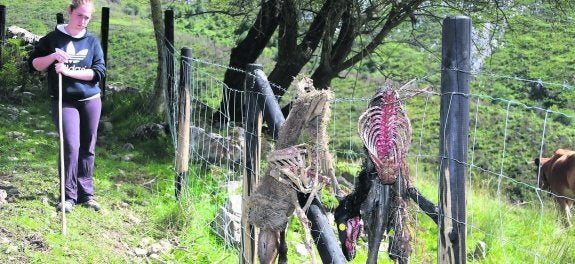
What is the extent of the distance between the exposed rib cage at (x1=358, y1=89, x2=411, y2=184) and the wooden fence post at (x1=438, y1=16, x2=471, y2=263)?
0.21 m

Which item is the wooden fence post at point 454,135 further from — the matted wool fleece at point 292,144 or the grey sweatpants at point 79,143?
the grey sweatpants at point 79,143

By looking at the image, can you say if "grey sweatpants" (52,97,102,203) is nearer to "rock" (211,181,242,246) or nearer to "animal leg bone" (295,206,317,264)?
"rock" (211,181,242,246)

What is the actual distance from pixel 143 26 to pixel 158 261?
36288 millimetres

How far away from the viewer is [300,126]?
2928mm

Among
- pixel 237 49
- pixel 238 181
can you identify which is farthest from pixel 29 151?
pixel 237 49

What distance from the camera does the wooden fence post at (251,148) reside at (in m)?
3.60

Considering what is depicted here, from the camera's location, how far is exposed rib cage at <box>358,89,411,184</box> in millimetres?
2617

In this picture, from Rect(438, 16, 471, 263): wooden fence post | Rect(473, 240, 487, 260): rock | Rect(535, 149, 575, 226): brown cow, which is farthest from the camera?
Rect(535, 149, 575, 226): brown cow

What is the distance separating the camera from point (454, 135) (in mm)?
A: 2422

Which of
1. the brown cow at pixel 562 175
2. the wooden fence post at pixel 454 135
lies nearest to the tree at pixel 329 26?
the brown cow at pixel 562 175

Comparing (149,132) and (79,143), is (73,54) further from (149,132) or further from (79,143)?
(149,132)

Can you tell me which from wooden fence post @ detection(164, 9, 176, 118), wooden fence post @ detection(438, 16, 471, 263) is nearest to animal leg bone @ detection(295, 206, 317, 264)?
wooden fence post @ detection(438, 16, 471, 263)

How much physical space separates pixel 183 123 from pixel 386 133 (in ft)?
12.1

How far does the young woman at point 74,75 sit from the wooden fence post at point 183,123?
2.68ft
